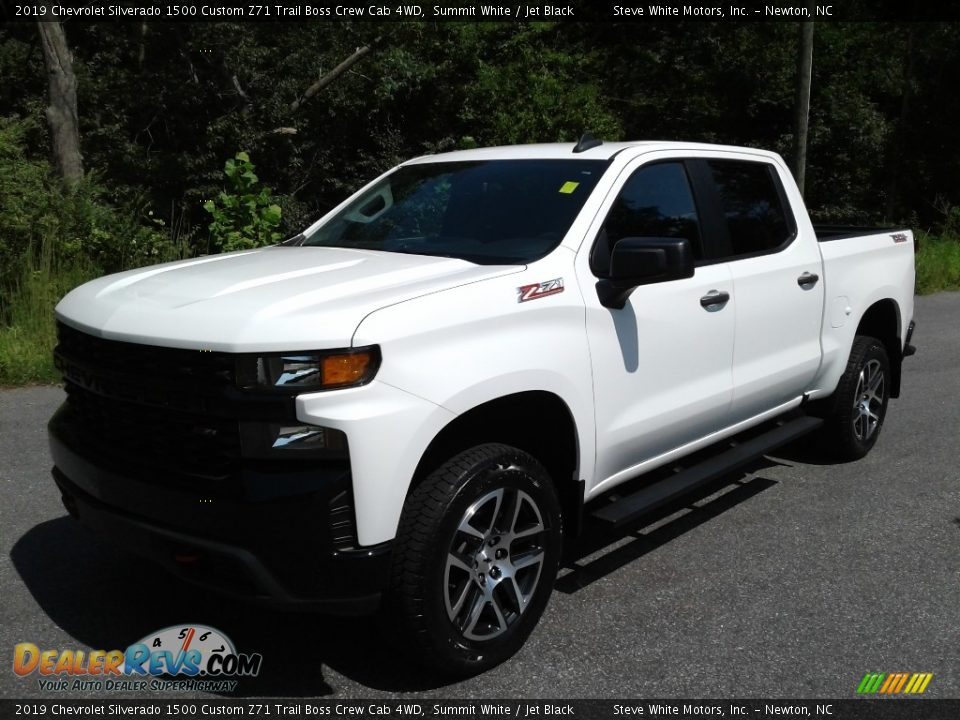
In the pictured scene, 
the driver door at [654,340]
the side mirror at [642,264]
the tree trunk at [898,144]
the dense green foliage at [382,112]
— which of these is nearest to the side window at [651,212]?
the driver door at [654,340]

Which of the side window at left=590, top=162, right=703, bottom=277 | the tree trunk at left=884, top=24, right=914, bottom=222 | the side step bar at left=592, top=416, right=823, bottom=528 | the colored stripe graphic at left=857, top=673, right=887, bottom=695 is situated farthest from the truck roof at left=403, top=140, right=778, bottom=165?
the tree trunk at left=884, top=24, right=914, bottom=222

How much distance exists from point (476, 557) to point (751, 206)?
2.67 m

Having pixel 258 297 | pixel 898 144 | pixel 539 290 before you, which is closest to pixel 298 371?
pixel 258 297

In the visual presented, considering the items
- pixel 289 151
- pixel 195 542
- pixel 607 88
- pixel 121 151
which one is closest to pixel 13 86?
pixel 121 151

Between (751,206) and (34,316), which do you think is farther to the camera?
(34,316)

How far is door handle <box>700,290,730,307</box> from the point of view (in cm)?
438

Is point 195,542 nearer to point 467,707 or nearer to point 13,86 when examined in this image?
point 467,707

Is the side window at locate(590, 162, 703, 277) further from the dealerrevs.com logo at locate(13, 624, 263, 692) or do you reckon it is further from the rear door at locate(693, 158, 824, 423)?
the dealerrevs.com logo at locate(13, 624, 263, 692)

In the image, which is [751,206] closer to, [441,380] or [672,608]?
[672,608]

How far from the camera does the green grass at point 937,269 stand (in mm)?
14539

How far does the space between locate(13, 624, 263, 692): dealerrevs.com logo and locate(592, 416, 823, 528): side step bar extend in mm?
1513

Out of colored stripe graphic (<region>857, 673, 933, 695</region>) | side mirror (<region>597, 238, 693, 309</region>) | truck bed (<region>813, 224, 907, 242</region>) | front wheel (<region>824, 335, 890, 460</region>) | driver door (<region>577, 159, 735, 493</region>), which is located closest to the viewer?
colored stripe graphic (<region>857, 673, 933, 695</region>)

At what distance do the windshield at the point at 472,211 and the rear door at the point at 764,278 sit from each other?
2.84 feet

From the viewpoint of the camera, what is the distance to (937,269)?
48.9 feet
